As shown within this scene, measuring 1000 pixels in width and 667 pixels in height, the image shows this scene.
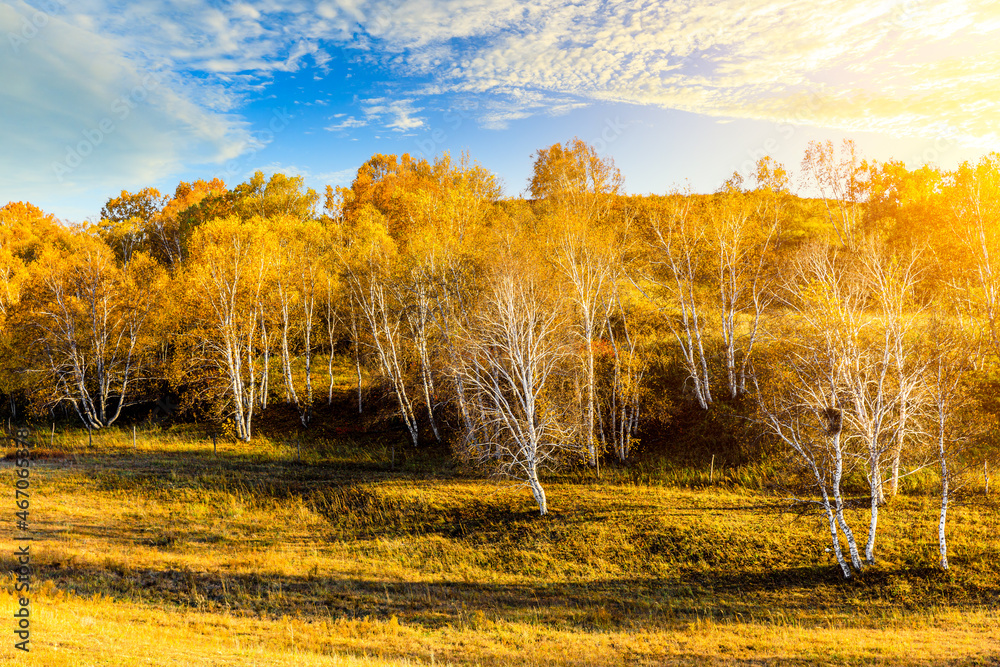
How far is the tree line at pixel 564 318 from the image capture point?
2278 centimetres

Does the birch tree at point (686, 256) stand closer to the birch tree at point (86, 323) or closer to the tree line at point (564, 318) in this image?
the tree line at point (564, 318)

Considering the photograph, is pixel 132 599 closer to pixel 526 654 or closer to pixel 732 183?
pixel 526 654

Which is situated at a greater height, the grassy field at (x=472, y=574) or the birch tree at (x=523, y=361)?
the birch tree at (x=523, y=361)

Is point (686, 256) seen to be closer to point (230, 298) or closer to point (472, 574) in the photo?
point (472, 574)

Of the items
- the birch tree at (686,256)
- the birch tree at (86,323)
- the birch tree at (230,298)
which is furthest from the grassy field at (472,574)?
the birch tree at (86,323)

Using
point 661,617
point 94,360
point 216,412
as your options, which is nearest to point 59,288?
point 94,360

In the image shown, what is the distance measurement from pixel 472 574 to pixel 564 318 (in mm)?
15024

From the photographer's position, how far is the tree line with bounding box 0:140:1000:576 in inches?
897

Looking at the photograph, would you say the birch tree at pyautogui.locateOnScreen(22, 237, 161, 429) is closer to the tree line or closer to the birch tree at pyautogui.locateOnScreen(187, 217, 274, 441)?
the tree line

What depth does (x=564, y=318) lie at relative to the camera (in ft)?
94.2

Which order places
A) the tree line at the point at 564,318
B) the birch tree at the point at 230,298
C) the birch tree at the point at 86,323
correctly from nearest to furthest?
the tree line at the point at 564,318
the birch tree at the point at 230,298
the birch tree at the point at 86,323

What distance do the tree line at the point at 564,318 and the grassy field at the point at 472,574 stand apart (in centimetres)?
234

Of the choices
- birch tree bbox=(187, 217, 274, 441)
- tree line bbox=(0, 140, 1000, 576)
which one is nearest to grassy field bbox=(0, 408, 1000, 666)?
tree line bbox=(0, 140, 1000, 576)

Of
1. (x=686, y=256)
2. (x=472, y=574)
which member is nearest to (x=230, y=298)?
(x=472, y=574)
